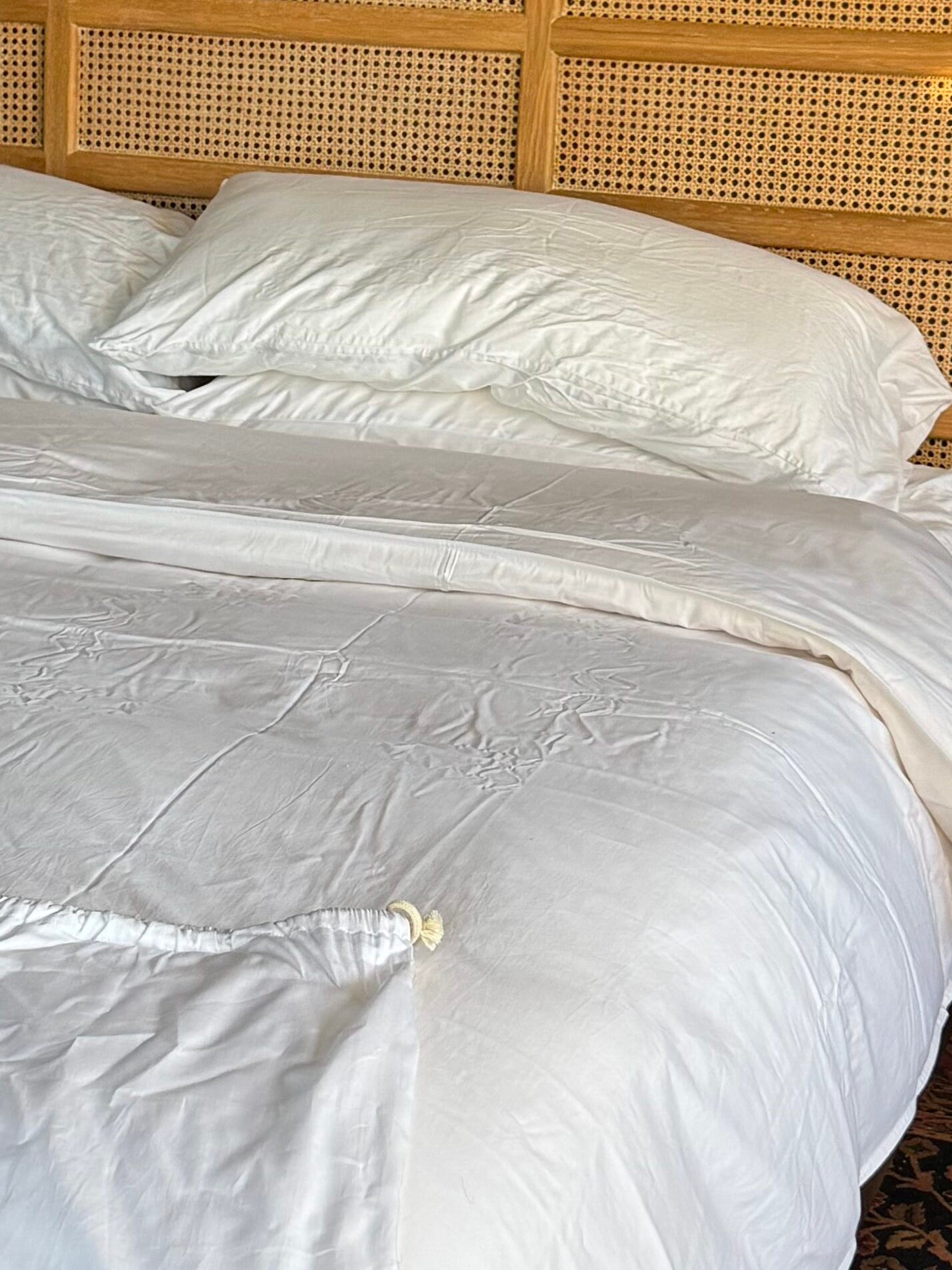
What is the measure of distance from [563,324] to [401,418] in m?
0.25

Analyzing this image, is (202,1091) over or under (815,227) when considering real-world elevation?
under

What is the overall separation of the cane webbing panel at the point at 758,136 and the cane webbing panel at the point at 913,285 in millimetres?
70

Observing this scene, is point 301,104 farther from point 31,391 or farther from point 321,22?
point 31,391

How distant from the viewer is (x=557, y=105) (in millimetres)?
2375

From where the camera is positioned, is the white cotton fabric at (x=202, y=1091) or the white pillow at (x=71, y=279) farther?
the white pillow at (x=71, y=279)

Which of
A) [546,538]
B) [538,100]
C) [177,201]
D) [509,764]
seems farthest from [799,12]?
[509,764]

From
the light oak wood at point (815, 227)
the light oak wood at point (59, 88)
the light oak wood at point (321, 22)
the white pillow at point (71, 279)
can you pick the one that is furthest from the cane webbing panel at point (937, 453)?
the light oak wood at point (59, 88)

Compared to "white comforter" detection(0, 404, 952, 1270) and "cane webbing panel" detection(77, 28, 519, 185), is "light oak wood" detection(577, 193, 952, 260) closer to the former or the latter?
"cane webbing panel" detection(77, 28, 519, 185)

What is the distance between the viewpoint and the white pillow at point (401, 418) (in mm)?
1920

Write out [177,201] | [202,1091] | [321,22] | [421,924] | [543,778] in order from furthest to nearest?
[177,201] < [321,22] < [543,778] < [421,924] < [202,1091]

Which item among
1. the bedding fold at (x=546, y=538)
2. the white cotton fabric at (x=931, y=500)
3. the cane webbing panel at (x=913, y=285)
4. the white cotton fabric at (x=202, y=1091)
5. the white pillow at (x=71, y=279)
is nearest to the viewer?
the white cotton fabric at (x=202, y=1091)

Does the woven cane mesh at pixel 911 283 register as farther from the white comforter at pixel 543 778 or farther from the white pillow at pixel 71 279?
the white pillow at pixel 71 279

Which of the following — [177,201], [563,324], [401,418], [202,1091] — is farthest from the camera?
[177,201]

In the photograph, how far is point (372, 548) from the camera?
1454 mm
